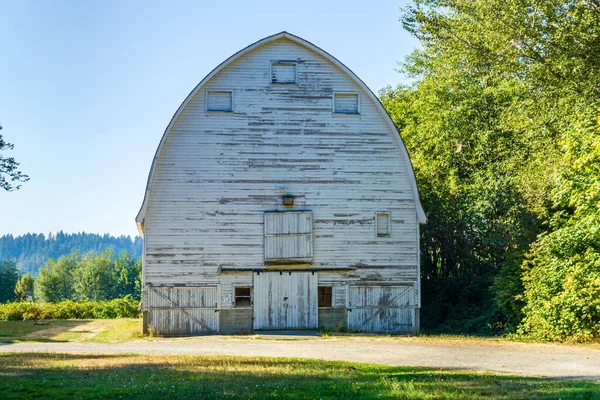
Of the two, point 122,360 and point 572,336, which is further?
point 572,336

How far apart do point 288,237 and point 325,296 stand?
270cm

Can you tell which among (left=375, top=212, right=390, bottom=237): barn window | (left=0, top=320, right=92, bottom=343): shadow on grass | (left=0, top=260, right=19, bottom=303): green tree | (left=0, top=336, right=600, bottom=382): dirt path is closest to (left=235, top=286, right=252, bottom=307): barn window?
(left=0, top=336, right=600, bottom=382): dirt path

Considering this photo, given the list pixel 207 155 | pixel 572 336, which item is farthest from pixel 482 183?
pixel 207 155

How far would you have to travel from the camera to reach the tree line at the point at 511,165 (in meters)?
23.6

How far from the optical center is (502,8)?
2620 cm

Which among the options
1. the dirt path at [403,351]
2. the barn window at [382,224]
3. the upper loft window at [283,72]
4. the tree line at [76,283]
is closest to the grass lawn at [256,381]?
the dirt path at [403,351]

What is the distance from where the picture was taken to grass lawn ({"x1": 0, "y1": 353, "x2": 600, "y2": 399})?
1202 centimetres

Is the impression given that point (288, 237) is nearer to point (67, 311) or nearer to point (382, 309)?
point (382, 309)

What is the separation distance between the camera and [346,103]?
90.7 feet

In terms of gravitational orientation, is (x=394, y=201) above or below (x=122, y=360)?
above

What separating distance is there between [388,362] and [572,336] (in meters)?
8.49

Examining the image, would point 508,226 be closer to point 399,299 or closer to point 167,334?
point 399,299

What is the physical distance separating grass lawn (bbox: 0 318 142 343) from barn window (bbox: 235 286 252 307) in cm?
387

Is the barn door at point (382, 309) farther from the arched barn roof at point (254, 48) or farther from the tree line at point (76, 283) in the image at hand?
the tree line at point (76, 283)
